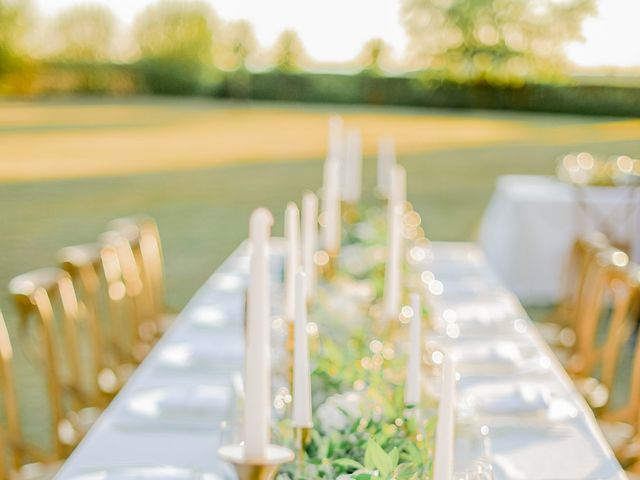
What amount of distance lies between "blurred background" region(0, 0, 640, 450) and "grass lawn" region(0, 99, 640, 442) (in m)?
0.04

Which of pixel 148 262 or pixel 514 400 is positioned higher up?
pixel 514 400

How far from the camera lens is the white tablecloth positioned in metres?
5.93

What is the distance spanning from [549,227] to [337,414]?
4.85 metres

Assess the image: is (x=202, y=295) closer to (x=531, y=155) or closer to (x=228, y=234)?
(x=228, y=234)

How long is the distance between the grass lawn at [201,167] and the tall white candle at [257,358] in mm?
3333

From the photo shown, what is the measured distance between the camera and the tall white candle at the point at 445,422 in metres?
0.86

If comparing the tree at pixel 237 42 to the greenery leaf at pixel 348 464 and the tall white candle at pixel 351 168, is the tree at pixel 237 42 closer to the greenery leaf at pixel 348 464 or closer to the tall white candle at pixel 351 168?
the tall white candle at pixel 351 168

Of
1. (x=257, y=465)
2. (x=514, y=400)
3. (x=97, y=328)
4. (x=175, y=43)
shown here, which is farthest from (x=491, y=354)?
(x=175, y=43)

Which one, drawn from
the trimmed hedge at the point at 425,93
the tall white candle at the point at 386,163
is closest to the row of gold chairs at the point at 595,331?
the tall white candle at the point at 386,163

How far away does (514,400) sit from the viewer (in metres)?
2.08

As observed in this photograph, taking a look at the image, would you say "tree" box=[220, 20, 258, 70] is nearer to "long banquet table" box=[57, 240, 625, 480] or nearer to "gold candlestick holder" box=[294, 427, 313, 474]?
"long banquet table" box=[57, 240, 625, 480]

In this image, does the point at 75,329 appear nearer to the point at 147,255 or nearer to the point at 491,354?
the point at 147,255

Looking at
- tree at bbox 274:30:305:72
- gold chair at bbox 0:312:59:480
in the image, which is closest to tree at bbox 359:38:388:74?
tree at bbox 274:30:305:72

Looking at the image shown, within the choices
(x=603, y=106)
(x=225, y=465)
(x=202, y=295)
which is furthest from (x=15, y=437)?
(x=603, y=106)
